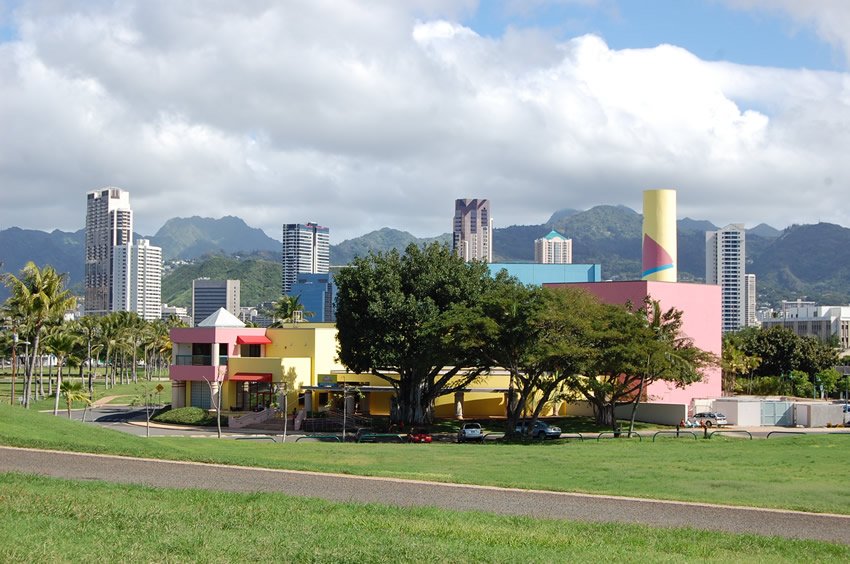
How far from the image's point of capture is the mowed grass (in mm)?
15375

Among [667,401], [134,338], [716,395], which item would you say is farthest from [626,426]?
[134,338]

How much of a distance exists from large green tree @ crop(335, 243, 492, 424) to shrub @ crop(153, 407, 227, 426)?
529 inches

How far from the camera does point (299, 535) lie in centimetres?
1680

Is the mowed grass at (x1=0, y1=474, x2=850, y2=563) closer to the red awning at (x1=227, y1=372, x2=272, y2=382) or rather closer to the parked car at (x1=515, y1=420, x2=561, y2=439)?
the parked car at (x1=515, y1=420, x2=561, y2=439)

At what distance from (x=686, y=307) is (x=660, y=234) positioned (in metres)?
10.4

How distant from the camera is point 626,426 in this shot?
63.9 m

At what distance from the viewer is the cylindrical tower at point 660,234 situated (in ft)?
264

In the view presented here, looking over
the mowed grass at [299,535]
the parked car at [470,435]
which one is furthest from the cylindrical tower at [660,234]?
the mowed grass at [299,535]

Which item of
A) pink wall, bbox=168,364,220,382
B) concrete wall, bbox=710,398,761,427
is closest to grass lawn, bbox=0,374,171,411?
pink wall, bbox=168,364,220,382

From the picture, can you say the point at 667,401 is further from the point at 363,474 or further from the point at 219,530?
the point at 219,530

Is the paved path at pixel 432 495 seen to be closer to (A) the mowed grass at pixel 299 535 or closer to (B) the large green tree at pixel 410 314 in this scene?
(A) the mowed grass at pixel 299 535

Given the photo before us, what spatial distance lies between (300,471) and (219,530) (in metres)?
8.44

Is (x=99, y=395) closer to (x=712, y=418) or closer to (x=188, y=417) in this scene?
(x=188, y=417)

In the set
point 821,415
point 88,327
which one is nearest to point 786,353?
point 821,415
